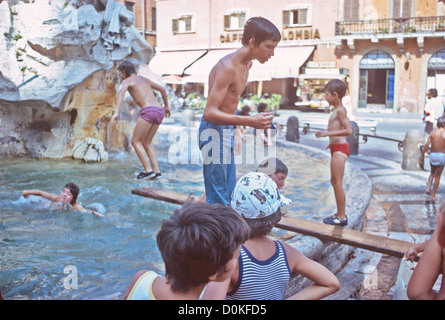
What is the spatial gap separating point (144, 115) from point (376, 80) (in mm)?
25462

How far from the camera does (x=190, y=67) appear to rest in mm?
30516

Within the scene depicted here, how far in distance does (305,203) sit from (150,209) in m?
1.99

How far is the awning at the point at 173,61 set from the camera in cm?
3100

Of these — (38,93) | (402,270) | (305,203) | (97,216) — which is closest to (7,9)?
(38,93)

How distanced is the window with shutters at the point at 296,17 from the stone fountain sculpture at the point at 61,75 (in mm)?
19955

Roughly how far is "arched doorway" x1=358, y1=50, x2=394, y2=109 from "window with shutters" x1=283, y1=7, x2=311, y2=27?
4.04m

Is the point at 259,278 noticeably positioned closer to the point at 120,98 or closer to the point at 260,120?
the point at 260,120

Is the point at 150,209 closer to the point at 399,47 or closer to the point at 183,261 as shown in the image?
the point at 183,261

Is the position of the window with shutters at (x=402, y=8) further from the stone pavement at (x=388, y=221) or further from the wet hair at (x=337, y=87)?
the wet hair at (x=337, y=87)

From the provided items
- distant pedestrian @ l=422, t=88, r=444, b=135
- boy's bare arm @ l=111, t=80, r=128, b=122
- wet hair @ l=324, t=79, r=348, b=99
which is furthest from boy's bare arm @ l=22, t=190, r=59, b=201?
distant pedestrian @ l=422, t=88, r=444, b=135

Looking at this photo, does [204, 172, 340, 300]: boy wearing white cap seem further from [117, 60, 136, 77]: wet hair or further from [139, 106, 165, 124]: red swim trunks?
[117, 60, 136, 77]: wet hair

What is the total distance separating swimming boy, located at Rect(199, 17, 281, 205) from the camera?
11.1ft

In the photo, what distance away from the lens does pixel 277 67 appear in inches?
1098

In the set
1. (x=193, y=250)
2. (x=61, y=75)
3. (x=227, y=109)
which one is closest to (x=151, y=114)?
(x=227, y=109)
